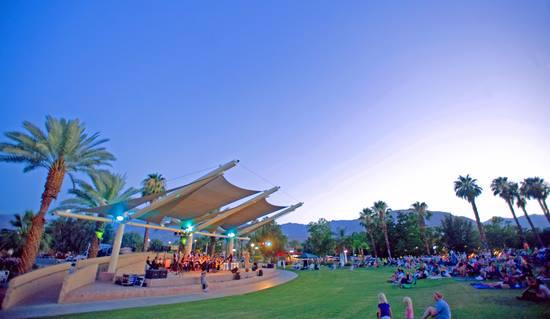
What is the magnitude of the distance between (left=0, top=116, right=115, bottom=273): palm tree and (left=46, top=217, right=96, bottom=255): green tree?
109ft

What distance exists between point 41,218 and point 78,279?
5616 millimetres

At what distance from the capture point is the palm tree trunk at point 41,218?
45.1ft

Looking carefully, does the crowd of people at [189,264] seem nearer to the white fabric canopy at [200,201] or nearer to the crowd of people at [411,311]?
the white fabric canopy at [200,201]

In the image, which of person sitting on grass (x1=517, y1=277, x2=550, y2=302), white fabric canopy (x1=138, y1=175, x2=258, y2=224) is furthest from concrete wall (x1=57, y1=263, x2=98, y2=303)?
person sitting on grass (x1=517, y1=277, x2=550, y2=302)

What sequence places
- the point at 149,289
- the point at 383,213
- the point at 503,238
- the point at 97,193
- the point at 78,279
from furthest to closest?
the point at 503,238
the point at 383,213
the point at 97,193
the point at 149,289
the point at 78,279

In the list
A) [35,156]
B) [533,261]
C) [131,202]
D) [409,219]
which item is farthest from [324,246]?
[35,156]

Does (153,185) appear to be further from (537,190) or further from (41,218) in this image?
(537,190)

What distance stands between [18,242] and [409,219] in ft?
178

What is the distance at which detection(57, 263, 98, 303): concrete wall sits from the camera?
33.0 ft

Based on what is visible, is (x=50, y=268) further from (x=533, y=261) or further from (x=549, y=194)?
(x=549, y=194)

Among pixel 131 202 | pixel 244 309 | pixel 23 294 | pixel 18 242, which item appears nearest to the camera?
pixel 244 309

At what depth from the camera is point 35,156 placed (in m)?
15.3

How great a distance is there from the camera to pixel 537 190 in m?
40.1

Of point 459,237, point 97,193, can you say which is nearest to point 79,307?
point 97,193
